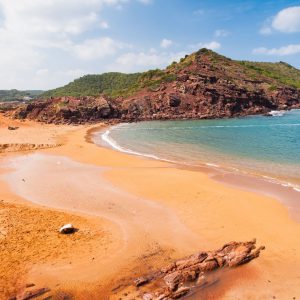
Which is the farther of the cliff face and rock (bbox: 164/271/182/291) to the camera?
the cliff face

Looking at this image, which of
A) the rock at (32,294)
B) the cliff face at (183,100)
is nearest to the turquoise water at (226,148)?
the rock at (32,294)

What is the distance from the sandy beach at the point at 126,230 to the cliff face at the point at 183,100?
5786 centimetres

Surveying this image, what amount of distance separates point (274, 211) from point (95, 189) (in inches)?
466

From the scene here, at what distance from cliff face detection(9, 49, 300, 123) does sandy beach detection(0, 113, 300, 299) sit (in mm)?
57856

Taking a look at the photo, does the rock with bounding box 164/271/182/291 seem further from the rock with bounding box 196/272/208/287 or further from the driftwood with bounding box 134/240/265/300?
the rock with bounding box 196/272/208/287

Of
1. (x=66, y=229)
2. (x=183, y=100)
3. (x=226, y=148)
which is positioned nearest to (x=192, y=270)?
(x=66, y=229)

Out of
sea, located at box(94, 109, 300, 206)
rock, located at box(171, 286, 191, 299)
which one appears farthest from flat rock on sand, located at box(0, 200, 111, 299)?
sea, located at box(94, 109, 300, 206)

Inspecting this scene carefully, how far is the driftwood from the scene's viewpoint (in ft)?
38.2

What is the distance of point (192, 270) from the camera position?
41.4ft

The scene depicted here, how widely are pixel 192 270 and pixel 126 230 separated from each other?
5.08 metres

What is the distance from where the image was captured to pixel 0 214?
720 inches

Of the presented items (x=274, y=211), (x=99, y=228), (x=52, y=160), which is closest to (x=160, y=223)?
(x=99, y=228)

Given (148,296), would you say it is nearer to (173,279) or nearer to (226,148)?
(173,279)

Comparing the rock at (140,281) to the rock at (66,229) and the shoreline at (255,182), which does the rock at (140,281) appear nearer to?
the rock at (66,229)
